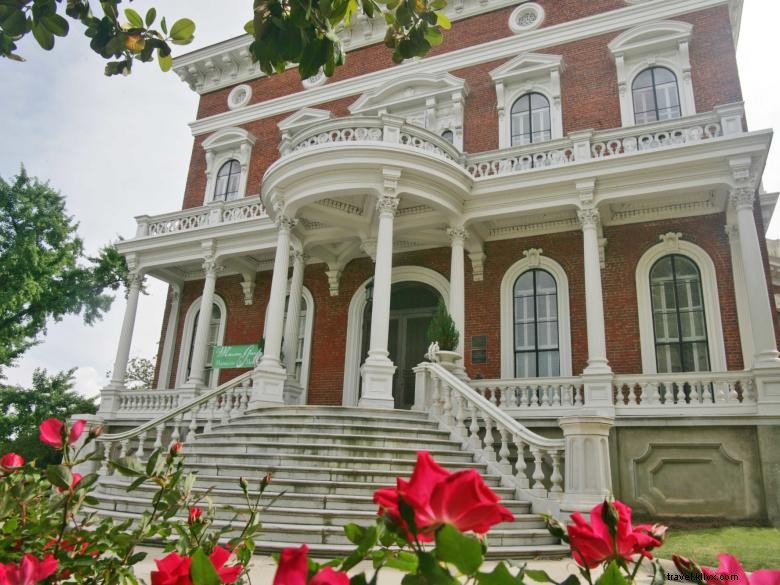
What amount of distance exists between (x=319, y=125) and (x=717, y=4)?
10.3 m

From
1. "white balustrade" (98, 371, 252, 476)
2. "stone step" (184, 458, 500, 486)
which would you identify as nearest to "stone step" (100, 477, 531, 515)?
"stone step" (184, 458, 500, 486)

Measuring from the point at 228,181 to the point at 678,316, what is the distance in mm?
14542

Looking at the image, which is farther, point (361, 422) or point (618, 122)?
point (618, 122)

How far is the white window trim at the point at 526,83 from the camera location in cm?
1531

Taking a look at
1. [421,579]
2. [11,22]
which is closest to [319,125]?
[11,22]

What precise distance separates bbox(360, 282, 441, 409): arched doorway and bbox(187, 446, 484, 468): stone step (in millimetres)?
6098

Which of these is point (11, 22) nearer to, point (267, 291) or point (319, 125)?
point (319, 125)

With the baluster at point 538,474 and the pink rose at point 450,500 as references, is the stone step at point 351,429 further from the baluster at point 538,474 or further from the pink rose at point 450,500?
the pink rose at point 450,500

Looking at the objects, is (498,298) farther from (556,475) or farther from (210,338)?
(210,338)

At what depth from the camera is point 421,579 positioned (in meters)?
0.86

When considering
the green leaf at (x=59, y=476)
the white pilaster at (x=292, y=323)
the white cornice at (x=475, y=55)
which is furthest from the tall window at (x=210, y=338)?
the green leaf at (x=59, y=476)

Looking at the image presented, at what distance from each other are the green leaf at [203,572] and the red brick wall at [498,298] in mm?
13004

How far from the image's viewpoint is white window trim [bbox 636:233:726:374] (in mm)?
12125

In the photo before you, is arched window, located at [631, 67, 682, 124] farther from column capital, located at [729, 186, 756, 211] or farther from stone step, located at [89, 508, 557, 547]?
stone step, located at [89, 508, 557, 547]
